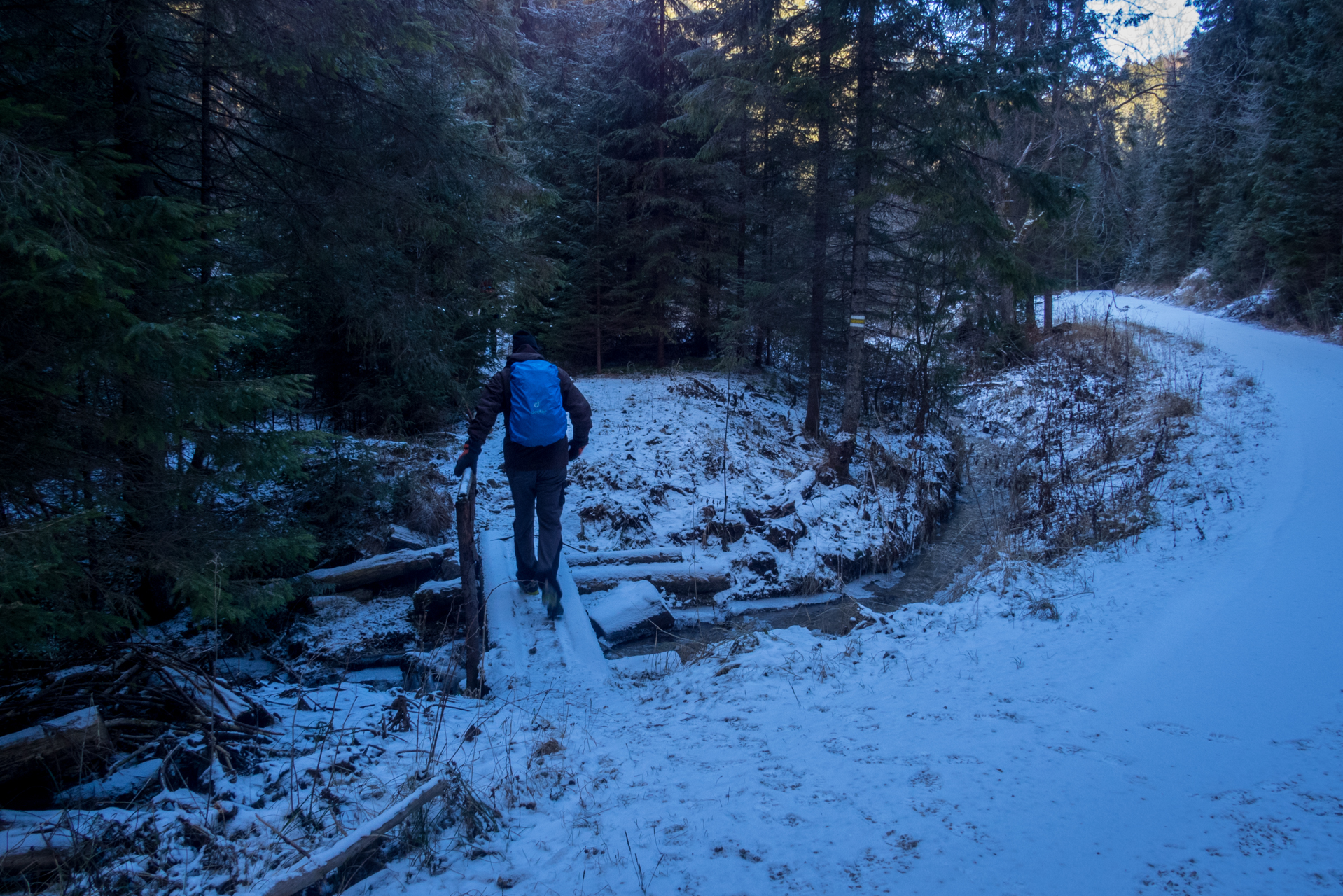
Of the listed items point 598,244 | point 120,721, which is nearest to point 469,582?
point 120,721

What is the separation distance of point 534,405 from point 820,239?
24.9 feet

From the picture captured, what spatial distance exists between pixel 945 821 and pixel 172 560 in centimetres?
437

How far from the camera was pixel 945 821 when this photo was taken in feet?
8.47

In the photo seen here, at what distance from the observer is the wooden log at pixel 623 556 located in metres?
7.42

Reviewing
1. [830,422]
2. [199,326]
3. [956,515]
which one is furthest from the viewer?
[830,422]

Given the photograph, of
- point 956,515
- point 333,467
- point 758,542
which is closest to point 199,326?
point 333,467

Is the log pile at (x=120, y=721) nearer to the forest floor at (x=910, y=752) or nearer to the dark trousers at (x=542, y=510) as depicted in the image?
the forest floor at (x=910, y=752)

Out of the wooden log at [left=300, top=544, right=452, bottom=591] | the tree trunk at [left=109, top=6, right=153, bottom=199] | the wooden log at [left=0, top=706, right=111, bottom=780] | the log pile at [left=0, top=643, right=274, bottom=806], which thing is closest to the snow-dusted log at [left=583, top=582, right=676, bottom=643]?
the wooden log at [left=300, top=544, right=452, bottom=591]

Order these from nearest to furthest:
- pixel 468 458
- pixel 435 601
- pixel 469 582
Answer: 1. pixel 469 582
2. pixel 468 458
3. pixel 435 601

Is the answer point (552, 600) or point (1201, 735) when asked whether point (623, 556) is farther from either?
point (1201, 735)

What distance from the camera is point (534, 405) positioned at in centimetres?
580

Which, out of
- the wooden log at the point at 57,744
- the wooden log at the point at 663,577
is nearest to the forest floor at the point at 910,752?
the wooden log at the point at 57,744

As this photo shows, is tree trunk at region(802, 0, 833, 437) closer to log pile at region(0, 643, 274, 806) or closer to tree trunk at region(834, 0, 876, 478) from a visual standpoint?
tree trunk at region(834, 0, 876, 478)

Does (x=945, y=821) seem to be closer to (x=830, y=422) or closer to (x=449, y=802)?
(x=449, y=802)
